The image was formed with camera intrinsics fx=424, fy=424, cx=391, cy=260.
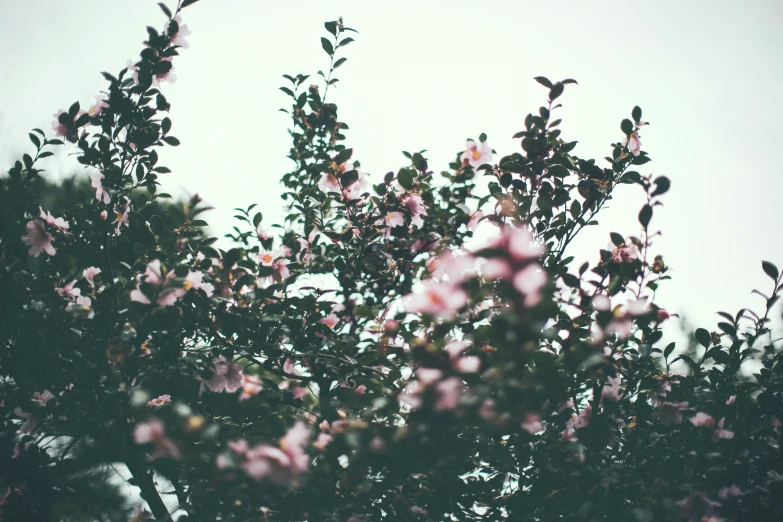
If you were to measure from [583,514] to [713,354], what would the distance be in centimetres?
92

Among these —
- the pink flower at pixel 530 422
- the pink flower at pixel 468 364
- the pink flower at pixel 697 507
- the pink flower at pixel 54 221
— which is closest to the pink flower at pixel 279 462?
the pink flower at pixel 468 364

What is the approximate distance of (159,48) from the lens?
Answer: 2.03 m

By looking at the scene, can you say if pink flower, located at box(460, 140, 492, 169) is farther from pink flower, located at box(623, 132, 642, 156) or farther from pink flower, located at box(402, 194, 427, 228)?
pink flower, located at box(623, 132, 642, 156)

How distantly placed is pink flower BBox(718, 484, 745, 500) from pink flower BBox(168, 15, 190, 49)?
111 inches

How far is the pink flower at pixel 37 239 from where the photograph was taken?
1917 millimetres

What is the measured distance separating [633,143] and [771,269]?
2.30 ft

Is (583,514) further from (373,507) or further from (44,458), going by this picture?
(44,458)

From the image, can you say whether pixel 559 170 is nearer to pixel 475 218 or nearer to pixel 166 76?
pixel 475 218

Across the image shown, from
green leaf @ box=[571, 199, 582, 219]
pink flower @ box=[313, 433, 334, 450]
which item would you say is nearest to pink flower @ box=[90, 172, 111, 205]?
pink flower @ box=[313, 433, 334, 450]

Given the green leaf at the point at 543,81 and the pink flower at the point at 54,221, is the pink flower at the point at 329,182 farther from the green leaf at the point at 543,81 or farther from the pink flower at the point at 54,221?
the pink flower at the point at 54,221

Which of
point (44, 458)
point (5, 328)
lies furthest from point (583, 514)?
point (5, 328)

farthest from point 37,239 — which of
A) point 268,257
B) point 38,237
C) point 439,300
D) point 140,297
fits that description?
point 439,300

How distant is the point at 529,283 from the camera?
0.92m

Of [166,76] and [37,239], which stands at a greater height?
[166,76]
